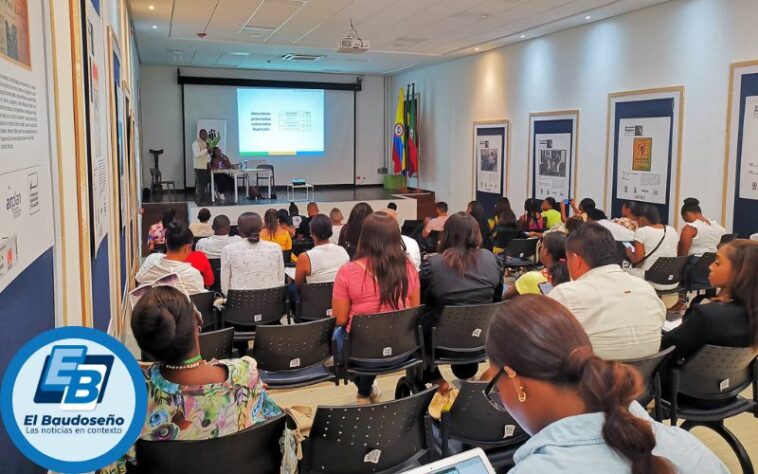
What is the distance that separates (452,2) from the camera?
7.39m

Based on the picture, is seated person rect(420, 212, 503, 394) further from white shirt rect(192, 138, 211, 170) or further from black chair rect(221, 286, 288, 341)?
white shirt rect(192, 138, 211, 170)

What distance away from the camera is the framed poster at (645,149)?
7.33 meters

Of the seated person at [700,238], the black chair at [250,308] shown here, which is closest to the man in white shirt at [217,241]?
the black chair at [250,308]

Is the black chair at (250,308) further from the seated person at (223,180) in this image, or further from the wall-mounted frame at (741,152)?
the seated person at (223,180)

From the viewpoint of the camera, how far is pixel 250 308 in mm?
3932

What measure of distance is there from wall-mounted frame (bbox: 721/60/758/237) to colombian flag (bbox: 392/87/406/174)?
27.8 ft

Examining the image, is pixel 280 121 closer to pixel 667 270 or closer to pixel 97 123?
pixel 667 270

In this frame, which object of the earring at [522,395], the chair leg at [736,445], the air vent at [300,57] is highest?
the air vent at [300,57]

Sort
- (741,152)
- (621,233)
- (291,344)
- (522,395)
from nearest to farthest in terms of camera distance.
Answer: (522,395) < (291,344) < (621,233) < (741,152)

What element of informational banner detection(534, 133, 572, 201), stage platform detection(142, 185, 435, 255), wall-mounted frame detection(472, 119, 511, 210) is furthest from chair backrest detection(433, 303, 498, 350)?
stage platform detection(142, 185, 435, 255)

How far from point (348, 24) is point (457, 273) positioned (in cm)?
630

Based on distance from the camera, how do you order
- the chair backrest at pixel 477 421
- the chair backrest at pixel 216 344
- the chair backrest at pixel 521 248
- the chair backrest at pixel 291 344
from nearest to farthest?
the chair backrest at pixel 477 421 → the chair backrest at pixel 216 344 → the chair backrest at pixel 291 344 → the chair backrest at pixel 521 248

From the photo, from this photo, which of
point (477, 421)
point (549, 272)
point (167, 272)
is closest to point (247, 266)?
point (167, 272)

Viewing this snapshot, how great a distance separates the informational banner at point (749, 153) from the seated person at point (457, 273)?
424 centimetres
